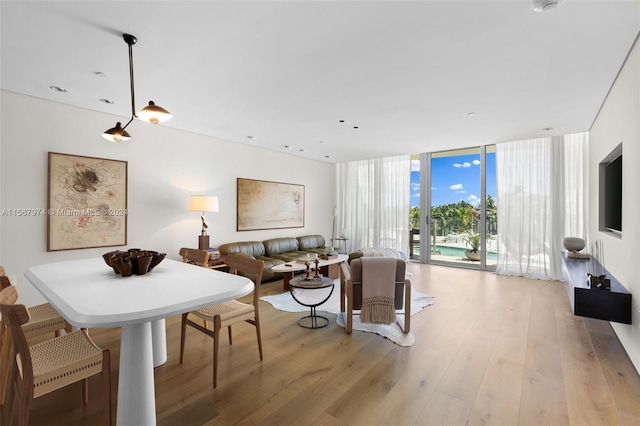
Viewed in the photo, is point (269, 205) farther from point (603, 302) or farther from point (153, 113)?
point (603, 302)

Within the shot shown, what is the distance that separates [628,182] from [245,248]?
5.18 m

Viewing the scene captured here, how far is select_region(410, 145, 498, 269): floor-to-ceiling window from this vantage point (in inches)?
252

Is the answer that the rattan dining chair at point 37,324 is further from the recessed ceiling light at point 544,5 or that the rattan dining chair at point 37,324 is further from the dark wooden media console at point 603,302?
Answer: the dark wooden media console at point 603,302

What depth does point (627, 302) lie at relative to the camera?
252 cm

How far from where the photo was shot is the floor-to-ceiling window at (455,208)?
6.39 meters

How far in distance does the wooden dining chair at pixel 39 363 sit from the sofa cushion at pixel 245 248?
3.45 metres

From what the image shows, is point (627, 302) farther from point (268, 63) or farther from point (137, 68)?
point (137, 68)

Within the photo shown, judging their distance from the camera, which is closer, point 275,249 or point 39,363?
point 39,363

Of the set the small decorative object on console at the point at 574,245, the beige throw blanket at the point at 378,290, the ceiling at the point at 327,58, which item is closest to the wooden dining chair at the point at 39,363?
the ceiling at the point at 327,58

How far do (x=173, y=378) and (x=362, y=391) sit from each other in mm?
1451

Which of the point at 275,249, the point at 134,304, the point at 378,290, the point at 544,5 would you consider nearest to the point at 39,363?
the point at 134,304

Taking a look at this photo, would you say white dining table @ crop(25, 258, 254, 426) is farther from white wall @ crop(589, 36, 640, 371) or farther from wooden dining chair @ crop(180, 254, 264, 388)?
white wall @ crop(589, 36, 640, 371)

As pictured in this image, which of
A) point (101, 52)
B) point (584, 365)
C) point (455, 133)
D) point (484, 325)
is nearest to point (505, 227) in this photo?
point (455, 133)

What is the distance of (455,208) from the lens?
271 inches
